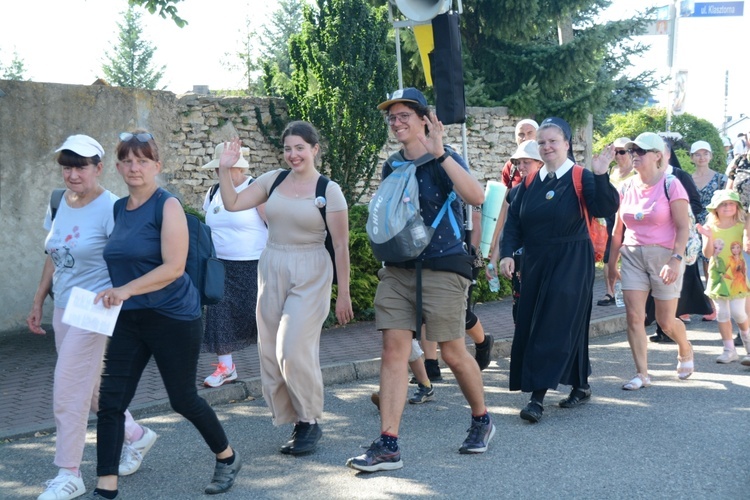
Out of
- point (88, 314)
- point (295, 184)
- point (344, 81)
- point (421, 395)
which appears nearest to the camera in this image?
point (88, 314)

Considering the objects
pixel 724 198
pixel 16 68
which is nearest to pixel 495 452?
pixel 724 198

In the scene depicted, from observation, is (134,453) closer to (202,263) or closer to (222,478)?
(222,478)

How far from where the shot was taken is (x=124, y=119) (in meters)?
11.3

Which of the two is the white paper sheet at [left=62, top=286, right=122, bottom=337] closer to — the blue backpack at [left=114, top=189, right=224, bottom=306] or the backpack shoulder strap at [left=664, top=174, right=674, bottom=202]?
the blue backpack at [left=114, top=189, right=224, bottom=306]

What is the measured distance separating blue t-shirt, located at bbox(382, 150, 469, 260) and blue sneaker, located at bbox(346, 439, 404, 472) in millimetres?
1068

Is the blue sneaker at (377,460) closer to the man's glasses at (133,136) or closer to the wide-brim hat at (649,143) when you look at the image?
the man's glasses at (133,136)

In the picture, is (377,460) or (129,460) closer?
(377,460)

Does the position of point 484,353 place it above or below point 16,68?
below

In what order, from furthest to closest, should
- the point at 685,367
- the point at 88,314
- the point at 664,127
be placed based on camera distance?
the point at 664,127, the point at 685,367, the point at 88,314

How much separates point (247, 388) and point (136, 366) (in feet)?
9.14

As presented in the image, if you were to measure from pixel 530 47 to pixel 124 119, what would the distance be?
7924 mm

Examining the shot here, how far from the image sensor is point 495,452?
5570 millimetres

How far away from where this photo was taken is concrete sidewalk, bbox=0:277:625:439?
6.93m

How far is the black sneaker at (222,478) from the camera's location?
493 centimetres
